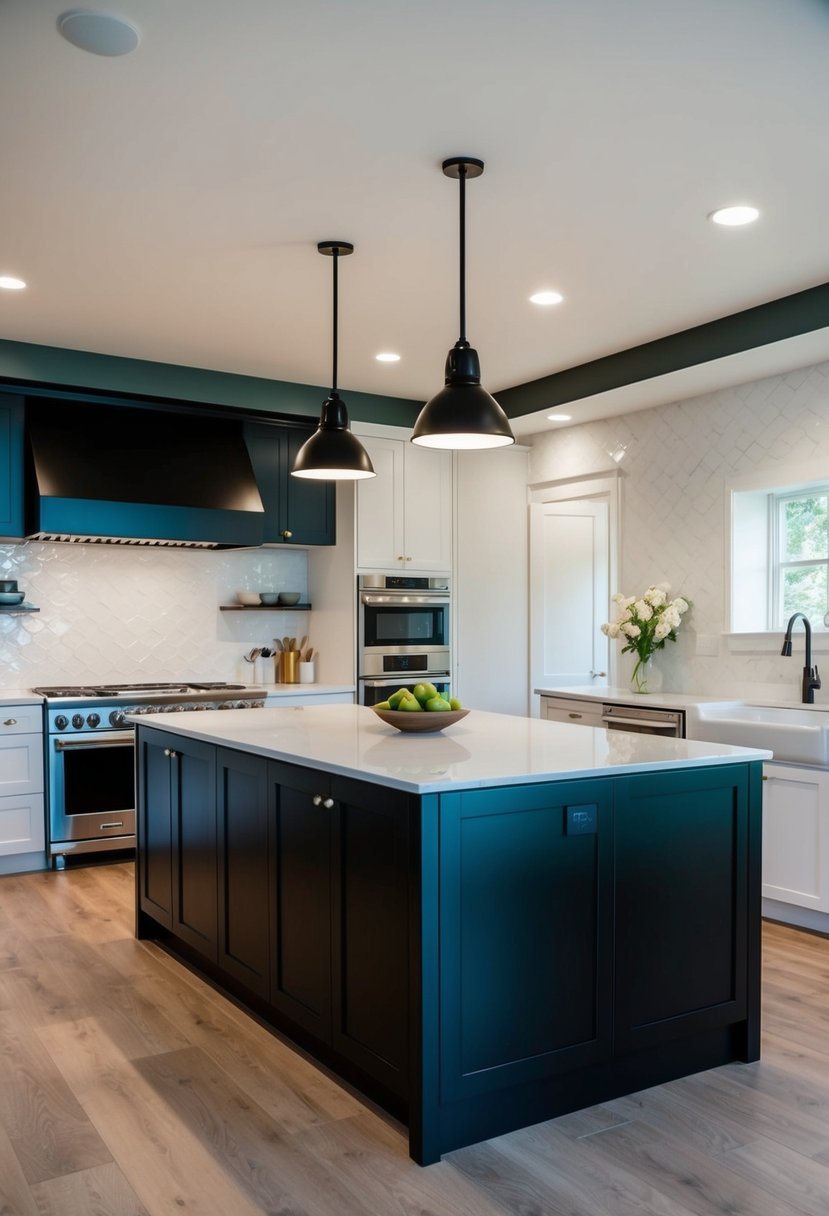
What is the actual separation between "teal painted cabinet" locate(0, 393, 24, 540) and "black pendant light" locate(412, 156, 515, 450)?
2.80m

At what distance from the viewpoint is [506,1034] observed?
2359mm

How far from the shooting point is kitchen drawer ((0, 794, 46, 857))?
4887mm

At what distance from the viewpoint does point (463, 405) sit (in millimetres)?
2996

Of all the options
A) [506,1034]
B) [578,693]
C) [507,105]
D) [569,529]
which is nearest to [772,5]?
[507,105]

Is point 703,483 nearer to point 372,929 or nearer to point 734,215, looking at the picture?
point 734,215

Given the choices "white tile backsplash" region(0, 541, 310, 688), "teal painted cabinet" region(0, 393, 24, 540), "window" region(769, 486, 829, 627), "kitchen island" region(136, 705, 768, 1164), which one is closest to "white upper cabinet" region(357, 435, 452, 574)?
"white tile backsplash" region(0, 541, 310, 688)

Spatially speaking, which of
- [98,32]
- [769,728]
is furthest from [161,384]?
[769,728]

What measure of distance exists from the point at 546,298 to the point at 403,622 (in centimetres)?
234

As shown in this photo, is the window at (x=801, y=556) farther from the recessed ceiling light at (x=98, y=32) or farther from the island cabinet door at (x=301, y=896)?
the recessed ceiling light at (x=98, y=32)

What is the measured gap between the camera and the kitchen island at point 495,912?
229 cm

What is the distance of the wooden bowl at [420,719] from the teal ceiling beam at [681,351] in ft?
7.51

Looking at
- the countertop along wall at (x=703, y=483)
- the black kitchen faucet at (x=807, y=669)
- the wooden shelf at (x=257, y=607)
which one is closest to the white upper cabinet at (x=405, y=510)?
the wooden shelf at (x=257, y=607)

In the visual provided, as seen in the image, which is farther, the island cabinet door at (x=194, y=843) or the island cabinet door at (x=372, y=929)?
the island cabinet door at (x=194, y=843)

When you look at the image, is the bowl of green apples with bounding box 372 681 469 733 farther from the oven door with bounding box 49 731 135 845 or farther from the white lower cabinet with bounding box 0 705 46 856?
the white lower cabinet with bounding box 0 705 46 856
